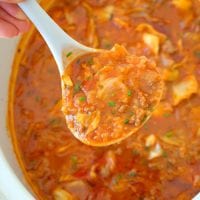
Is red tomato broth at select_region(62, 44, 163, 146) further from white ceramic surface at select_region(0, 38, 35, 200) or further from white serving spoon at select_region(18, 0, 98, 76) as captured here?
white ceramic surface at select_region(0, 38, 35, 200)

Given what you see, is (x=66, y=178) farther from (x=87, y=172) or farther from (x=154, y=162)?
(x=154, y=162)

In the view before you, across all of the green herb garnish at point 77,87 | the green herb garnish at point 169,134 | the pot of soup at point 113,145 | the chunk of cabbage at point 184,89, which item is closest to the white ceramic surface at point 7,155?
the pot of soup at point 113,145

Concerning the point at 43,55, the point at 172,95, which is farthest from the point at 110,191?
the point at 43,55

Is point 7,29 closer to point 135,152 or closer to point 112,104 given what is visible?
point 112,104

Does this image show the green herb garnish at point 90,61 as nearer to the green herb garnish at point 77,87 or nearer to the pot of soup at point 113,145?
the green herb garnish at point 77,87

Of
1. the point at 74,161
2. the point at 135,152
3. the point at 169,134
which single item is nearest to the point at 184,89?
the point at 169,134
